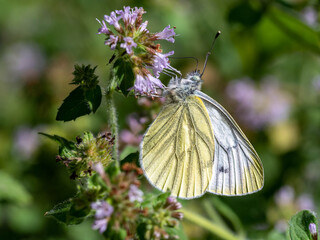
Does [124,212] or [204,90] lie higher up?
[204,90]

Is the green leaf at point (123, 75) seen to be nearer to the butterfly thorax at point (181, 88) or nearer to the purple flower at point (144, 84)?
the purple flower at point (144, 84)

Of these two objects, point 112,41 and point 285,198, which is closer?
point 112,41

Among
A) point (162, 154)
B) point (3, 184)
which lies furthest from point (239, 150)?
point (3, 184)

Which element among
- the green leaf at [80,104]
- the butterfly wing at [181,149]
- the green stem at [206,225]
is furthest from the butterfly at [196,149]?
the green leaf at [80,104]

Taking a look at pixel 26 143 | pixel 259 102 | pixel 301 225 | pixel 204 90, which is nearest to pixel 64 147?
pixel 301 225

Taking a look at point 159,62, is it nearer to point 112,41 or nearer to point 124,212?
point 112,41

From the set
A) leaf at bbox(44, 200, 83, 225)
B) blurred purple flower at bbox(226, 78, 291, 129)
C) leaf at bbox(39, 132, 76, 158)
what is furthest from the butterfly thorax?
blurred purple flower at bbox(226, 78, 291, 129)

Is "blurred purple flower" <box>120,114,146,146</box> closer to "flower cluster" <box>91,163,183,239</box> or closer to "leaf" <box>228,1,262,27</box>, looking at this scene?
"flower cluster" <box>91,163,183,239</box>
